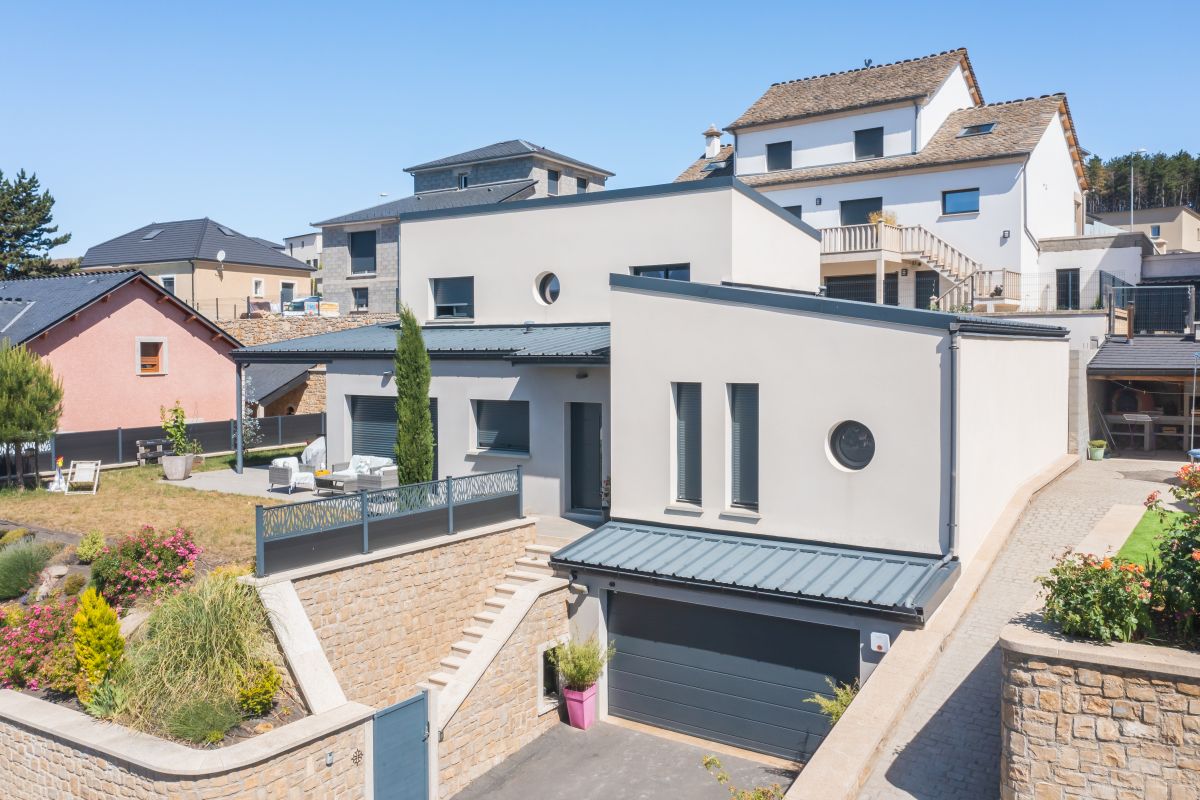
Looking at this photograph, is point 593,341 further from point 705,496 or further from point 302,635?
point 302,635

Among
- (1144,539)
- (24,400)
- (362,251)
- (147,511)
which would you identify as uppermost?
(362,251)

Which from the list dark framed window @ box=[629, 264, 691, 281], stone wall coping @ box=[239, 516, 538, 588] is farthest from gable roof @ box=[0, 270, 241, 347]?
stone wall coping @ box=[239, 516, 538, 588]

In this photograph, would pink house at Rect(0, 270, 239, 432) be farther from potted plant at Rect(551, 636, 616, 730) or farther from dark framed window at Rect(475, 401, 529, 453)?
potted plant at Rect(551, 636, 616, 730)

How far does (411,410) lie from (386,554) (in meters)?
3.45

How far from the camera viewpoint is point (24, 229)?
47.4 m

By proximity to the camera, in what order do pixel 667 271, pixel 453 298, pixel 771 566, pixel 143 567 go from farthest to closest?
pixel 453 298
pixel 667 271
pixel 143 567
pixel 771 566

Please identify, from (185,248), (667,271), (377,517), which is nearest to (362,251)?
(185,248)

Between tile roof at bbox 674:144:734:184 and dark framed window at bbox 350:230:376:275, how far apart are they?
16594mm

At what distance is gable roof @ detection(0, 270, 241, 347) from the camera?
2738 cm

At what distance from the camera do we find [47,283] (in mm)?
30938

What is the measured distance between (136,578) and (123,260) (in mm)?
40599

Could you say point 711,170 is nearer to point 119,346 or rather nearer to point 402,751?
point 119,346

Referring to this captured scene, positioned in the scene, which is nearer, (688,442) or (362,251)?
(688,442)

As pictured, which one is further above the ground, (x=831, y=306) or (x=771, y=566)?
(x=831, y=306)
